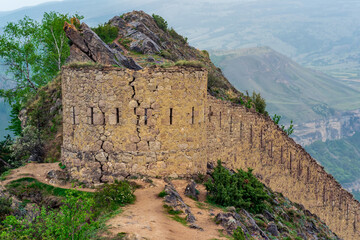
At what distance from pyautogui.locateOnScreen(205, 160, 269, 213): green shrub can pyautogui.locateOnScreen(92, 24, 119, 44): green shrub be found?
2411 cm

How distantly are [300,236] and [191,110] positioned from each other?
289 inches

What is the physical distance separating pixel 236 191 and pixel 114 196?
458cm

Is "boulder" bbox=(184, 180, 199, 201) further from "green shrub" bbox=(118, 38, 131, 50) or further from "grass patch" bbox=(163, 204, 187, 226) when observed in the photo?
→ "green shrub" bbox=(118, 38, 131, 50)

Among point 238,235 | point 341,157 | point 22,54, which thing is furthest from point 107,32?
point 341,157


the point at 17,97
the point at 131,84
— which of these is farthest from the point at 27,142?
the point at 17,97

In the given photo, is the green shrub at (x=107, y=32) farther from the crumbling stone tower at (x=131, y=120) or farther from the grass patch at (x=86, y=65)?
the crumbling stone tower at (x=131, y=120)

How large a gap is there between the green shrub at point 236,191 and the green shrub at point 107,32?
79.1 ft

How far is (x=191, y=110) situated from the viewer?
15.6m

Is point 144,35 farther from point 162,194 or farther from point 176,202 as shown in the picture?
point 176,202

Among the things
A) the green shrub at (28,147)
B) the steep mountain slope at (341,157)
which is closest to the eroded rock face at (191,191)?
the green shrub at (28,147)

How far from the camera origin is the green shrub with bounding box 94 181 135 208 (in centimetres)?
1320

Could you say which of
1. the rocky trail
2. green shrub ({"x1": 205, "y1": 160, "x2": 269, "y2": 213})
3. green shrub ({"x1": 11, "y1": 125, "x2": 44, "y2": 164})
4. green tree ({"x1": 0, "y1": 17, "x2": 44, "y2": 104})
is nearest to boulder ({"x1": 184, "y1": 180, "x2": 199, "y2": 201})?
the rocky trail

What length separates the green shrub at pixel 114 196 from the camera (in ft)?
43.3

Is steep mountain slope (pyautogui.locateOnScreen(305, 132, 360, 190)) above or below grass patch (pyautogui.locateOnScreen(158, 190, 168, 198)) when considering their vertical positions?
below
